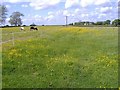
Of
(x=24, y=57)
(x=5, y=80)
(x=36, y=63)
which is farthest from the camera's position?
(x=24, y=57)

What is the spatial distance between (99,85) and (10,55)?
7.62 metres

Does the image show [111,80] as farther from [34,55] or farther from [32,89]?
[34,55]

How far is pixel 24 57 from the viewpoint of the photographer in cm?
1673

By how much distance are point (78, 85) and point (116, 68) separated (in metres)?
3.37

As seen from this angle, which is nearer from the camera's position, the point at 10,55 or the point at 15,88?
the point at 15,88

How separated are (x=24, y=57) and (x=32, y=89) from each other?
20.8ft

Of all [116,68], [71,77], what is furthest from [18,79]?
[116,68]

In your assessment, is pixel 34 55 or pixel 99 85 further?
pixel 34 55

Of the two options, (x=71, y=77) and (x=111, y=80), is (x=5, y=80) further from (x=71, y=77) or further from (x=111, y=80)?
(x=111, y=80)

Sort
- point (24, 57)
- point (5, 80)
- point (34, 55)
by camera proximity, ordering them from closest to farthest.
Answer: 1. point (5, 80)
2. point (24, 57)
3. point (34, 55)

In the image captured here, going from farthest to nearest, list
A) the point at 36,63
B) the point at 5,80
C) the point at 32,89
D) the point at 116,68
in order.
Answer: the point at 36,63, the point at 116,68, the point at 5,80, the point at 32,89

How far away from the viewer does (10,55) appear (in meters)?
17.3

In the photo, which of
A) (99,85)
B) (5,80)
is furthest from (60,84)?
(5,80)

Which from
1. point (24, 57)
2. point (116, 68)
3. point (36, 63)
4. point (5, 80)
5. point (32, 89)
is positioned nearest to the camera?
point (32, 89)
